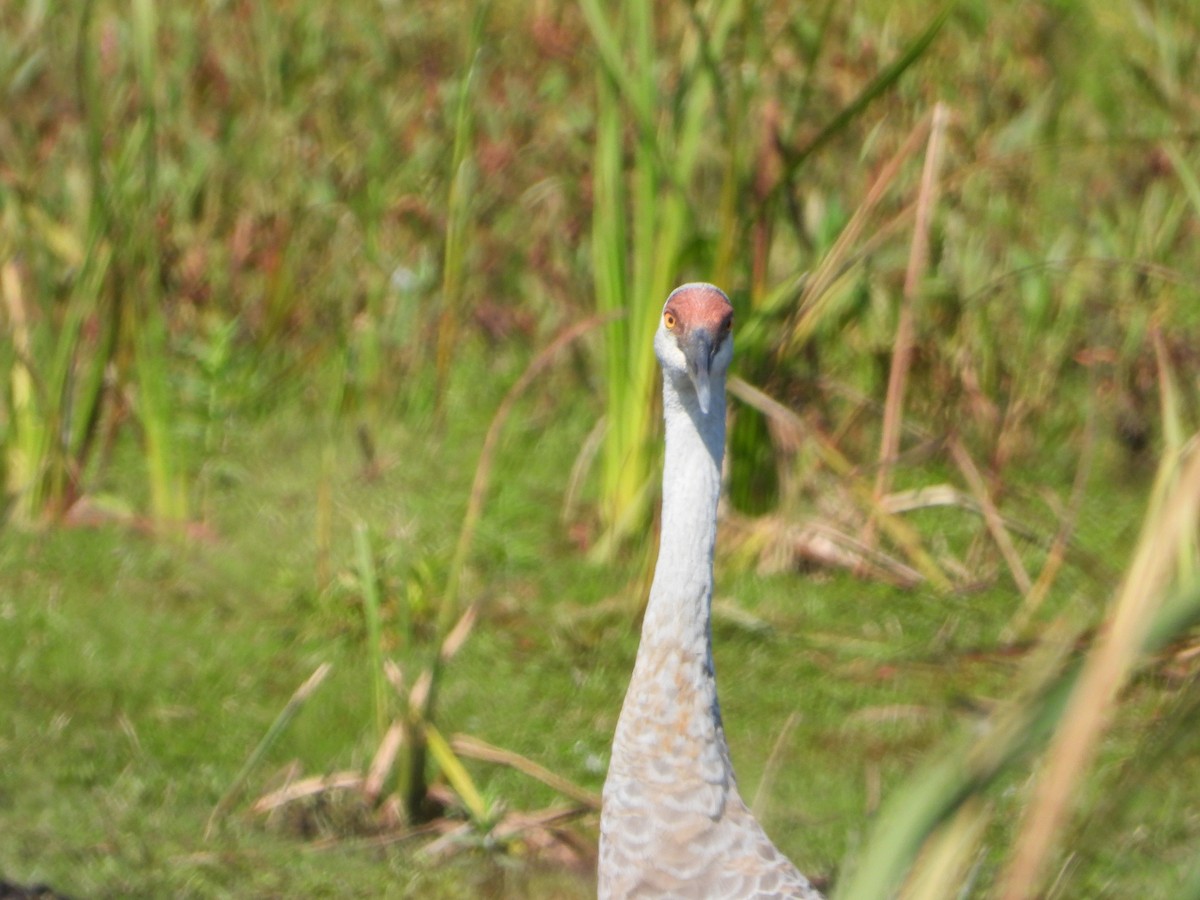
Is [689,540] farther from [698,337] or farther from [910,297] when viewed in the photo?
[910,297]

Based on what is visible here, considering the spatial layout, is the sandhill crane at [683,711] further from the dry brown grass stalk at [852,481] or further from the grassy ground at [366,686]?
the dry brown grass stalk at [852,481]

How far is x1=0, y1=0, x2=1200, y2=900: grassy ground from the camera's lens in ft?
11.5

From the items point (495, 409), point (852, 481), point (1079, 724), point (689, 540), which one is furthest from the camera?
point (495, 409)

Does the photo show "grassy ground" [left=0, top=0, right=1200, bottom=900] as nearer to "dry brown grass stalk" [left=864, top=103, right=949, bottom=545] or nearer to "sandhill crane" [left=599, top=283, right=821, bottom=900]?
"dry brown grass stalk" [left=864, top=103, right=949, bottom=545]

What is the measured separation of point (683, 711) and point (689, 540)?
0.25m

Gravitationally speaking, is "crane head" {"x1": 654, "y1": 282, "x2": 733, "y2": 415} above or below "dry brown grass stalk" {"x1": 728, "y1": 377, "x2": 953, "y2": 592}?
above

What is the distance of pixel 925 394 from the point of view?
15.5 feet

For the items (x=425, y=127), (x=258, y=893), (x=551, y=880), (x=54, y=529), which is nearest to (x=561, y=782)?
(x=551, y=880)

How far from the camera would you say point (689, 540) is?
2539 millimetres

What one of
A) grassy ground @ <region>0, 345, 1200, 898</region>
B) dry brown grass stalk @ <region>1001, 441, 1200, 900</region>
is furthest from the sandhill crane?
dry brown grass stalk @ <region>1001, 441, 1200, 900</region>

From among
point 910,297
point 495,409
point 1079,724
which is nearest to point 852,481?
point 910,297

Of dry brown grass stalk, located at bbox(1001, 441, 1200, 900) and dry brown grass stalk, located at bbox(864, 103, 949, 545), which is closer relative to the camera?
dry brown grass stalk, located at bbox(1001, 441, 1200, 900)

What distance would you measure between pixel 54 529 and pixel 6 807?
1155 millimetres

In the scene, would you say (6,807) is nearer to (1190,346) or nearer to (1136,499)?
(1136,499)
